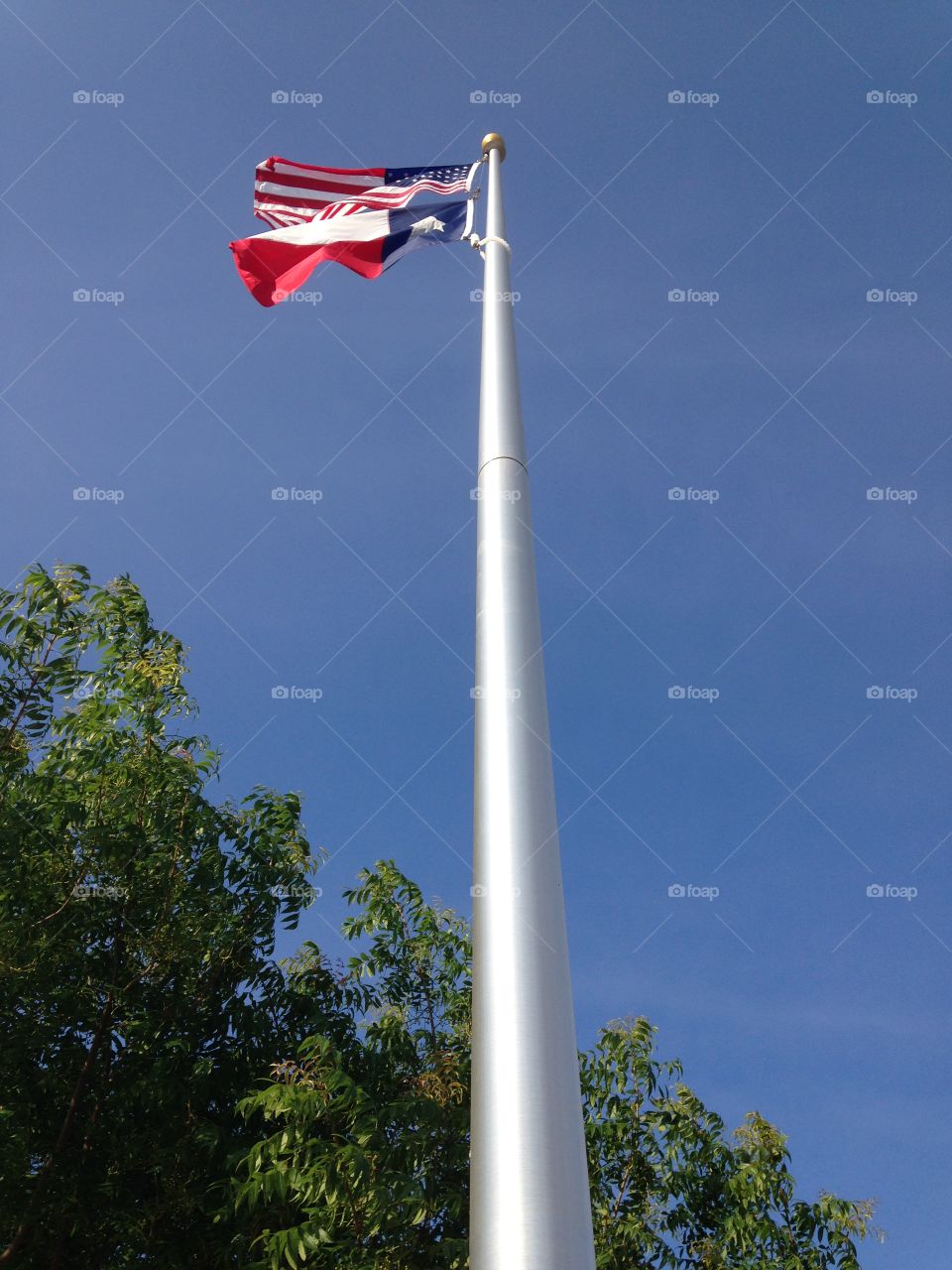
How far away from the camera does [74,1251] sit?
9.89 m

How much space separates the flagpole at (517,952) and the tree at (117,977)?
4.71 m

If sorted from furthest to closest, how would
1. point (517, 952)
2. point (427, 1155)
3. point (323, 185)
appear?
point (323, 185), point (427, 1155), point (517, 952)

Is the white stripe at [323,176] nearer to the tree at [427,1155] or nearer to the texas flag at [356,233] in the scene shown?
the texas flag at [356,233]

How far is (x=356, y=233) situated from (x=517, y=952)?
9269 millimetres

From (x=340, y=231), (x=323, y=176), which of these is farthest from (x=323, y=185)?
(x=340, y=231)

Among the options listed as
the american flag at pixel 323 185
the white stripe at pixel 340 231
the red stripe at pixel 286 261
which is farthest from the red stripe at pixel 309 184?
the red stripe at pixel 286 261

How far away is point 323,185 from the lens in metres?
13.1

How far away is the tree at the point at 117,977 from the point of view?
30.8 feet

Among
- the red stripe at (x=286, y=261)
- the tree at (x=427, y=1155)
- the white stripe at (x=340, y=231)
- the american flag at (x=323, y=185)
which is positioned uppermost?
the american flag at (x=323, y=185)

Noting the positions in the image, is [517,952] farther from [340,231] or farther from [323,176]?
[323,176]

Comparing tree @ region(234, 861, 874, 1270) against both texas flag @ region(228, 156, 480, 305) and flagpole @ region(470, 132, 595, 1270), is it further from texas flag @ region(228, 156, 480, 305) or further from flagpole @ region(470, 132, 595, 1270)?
texas flag @ region(228, 156, 480, 305)

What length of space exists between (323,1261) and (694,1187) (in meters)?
4.46

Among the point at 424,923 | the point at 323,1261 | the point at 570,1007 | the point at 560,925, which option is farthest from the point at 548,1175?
the point at 424,923

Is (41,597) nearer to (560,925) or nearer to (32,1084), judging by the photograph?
(32,1084)
